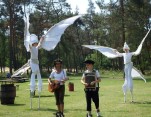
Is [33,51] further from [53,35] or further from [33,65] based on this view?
[53,35]

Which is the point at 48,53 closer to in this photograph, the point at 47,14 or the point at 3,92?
the point at 47,14

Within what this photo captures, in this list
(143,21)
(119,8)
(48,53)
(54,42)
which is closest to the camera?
(54,42)

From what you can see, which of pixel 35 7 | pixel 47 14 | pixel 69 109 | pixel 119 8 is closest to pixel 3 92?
pixel 69 109

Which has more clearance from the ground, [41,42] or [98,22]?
[98,22]

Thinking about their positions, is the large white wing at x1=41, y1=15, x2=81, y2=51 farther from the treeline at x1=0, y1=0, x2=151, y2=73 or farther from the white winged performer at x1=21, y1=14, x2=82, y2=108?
the treeline at x1=0, y1=0, x2=151, y2=73

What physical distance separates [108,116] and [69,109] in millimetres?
2439

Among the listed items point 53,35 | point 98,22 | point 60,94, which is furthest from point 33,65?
point 98,22

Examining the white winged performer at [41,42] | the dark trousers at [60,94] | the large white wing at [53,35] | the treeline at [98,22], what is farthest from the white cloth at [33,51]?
the treeline at [98,22]

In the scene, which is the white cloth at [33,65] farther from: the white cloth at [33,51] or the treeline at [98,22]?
the treeline at [98,22]

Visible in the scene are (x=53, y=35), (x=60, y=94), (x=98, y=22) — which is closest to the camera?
(x=60, y=94)

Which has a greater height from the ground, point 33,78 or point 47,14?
point 47,14

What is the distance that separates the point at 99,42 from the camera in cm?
8856

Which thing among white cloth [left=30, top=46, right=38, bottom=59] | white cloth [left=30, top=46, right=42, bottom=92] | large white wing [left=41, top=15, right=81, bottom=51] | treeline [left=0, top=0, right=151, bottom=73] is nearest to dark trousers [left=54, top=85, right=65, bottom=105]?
large white wing [left=41, top=15, right=81, bottom=51]

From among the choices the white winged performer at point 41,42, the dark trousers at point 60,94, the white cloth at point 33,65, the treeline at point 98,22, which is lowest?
the dark trousers at point 60,94
